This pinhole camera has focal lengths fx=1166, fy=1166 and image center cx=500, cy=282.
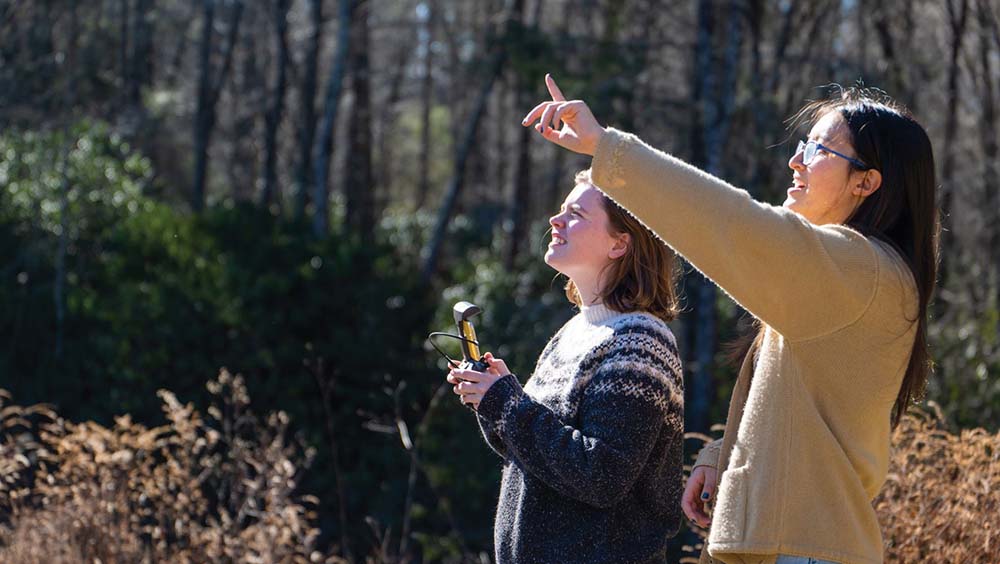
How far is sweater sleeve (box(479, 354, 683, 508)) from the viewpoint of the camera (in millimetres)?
2225

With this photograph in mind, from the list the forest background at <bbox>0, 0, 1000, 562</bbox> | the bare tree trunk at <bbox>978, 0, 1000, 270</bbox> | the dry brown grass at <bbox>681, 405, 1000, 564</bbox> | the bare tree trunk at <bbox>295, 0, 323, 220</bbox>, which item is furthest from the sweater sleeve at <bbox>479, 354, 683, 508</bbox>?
the bare tree trunk at <bbox>295, 0, 323, 220</bbox>

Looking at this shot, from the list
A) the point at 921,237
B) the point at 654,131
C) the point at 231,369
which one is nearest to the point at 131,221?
the point at 231,369

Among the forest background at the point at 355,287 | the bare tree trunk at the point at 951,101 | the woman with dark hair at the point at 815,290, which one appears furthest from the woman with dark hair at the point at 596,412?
the bare tree trunk at the point at 951,101

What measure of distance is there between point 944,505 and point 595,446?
153cm

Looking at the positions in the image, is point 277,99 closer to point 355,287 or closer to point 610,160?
point 355,287

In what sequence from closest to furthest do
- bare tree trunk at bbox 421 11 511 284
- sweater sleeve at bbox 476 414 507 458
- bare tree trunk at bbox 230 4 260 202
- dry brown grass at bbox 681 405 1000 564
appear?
sweater sleeve at bbox 476 414 507 458 < dry brown grass at bbox 681 405 1000 564 < bare tree trunk at bbox 421 11 511 284 < bare tree trunk at bbox 230 4 260 202

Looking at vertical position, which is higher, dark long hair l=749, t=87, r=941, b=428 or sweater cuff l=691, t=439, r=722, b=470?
dark long hair l=749, t=87, r=941, b=428

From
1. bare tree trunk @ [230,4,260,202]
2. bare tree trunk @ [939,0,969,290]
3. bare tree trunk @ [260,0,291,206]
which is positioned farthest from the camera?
bare tree trunk @ [230,4,260,202]

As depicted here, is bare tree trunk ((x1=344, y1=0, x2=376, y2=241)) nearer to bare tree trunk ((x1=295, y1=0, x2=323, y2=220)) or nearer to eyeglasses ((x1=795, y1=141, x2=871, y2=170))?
bare tree trunk ((x1=295, y1=0, x2=323, y2=220))

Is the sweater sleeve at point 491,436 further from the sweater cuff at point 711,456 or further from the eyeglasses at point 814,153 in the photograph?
the eyeglasses at point 814,153

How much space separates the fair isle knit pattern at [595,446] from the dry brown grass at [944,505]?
0.76 metres

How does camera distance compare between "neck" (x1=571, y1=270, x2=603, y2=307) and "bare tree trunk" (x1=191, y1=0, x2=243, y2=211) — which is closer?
"neck" (x1=571, y1=270, x2=603, y2=307)

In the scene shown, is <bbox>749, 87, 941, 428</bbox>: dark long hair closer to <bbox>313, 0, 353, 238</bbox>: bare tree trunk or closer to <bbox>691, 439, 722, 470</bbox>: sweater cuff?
<bbox>691, 439, 722, 470</bbox>: sweater cuff

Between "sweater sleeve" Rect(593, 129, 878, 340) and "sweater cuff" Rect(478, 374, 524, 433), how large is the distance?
58 cm
